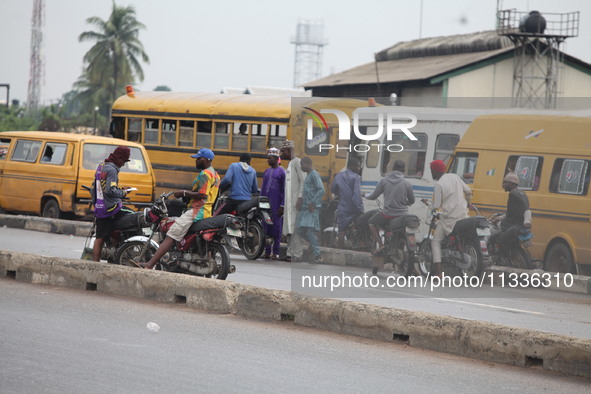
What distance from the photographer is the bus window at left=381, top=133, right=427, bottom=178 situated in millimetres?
9789

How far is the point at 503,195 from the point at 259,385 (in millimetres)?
5064

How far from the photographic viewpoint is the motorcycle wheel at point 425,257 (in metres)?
10.4

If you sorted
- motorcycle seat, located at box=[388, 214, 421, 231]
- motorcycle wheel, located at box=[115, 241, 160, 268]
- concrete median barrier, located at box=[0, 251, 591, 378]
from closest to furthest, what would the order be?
concrete median barrier, located at box=[0, 251, 591, 378]
motorcycle seat, located at box=[388, 214, 421, 231]
motorcycle wheel, located at box=[115, 241, 160, 268]

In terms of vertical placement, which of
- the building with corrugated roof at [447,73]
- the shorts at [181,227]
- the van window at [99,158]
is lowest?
the shorts at [181,227]

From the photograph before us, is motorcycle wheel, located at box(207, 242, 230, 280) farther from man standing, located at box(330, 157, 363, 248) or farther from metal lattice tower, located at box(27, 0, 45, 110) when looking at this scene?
metal lattice tower, located at box(27, 0, 45, 110)

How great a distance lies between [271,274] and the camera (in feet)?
42.7

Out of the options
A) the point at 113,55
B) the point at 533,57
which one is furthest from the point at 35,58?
the point at 533,57

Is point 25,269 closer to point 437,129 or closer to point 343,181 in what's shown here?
point 343,181

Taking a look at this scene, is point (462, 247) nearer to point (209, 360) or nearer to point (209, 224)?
point (209, 224)

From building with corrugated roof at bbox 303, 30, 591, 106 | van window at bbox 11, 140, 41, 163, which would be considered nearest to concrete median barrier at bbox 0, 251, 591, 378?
van window at bbox 11, 140, 41, 163

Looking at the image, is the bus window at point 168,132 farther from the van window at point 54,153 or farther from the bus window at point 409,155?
the bus window at point 409,155

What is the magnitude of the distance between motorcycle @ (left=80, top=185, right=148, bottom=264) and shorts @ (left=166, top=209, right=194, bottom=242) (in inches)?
24.1

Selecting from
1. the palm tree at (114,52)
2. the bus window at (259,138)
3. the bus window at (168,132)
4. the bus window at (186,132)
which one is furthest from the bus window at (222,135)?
the palm tree at (114,52)

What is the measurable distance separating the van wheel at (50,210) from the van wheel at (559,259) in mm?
10720
